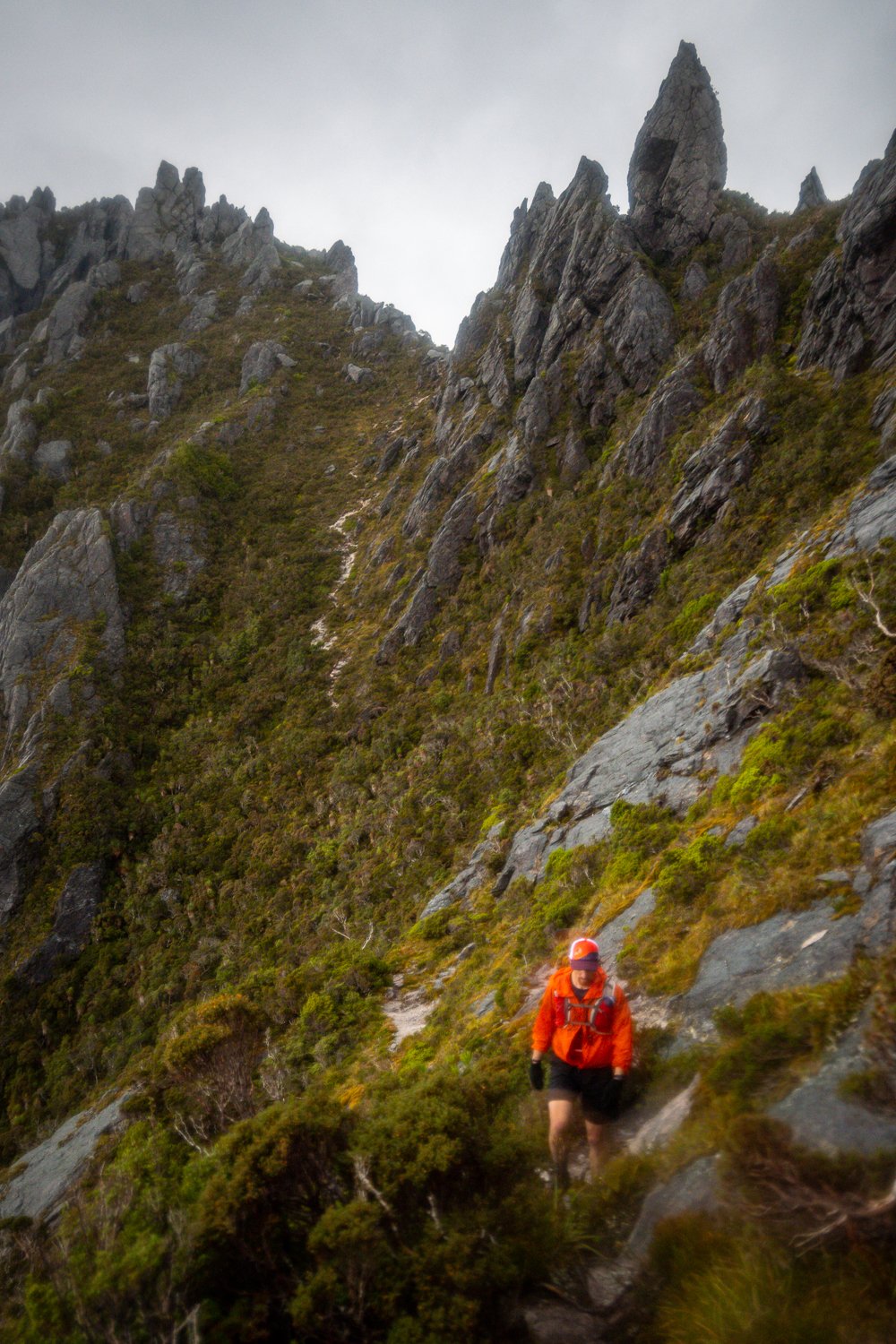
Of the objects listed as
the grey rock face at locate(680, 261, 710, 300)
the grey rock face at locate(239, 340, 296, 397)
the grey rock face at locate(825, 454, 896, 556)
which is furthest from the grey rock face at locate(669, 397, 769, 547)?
the grey rock face at locate(239, 340, 296, 397)

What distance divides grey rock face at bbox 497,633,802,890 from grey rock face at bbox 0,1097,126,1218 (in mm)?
11262

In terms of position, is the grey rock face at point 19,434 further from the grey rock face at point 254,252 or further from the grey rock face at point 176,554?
the grey rock face at point 254,252

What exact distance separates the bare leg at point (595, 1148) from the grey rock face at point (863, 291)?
34361 mm

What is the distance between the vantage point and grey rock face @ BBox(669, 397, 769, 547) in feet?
93.3

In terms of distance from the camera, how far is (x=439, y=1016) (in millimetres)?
12094

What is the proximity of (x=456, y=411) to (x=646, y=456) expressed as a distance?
90.1 feet

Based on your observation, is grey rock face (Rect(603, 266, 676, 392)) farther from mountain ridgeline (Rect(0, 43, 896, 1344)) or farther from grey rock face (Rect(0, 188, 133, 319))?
grey rock face (Rect(0, 188, 133, 319))

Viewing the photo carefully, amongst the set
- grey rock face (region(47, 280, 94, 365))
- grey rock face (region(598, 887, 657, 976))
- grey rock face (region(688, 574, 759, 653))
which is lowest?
grey rock face (region(598, 887, 657, 976))

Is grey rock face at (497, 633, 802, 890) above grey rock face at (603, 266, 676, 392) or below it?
below

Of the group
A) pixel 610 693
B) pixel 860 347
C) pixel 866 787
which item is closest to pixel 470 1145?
pixel 866 787

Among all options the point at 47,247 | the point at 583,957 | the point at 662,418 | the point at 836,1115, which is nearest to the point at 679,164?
the point at 662,418

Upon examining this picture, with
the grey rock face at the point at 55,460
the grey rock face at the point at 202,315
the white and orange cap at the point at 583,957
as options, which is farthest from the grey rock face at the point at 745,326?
the grey rock face at the point at 202,315

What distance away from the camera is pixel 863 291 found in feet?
94.0

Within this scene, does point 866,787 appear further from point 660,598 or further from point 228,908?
point 228,908
